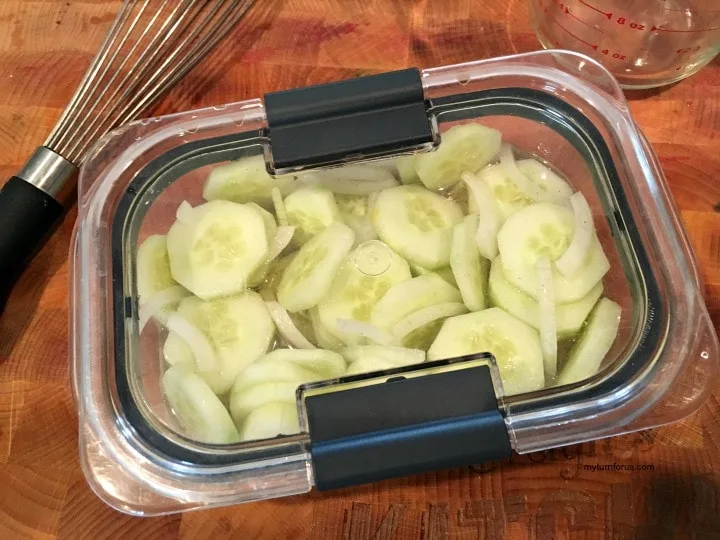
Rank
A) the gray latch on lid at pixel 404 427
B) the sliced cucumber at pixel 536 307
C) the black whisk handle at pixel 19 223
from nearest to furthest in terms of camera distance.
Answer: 1. the gray latch on lid at pixel 404 427
2. the sliced cucumber at pixel 536 307
3. the black whisk handle at pixel 19 223

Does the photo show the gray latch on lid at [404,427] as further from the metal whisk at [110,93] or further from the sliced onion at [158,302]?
the metal whisk at [110,93]

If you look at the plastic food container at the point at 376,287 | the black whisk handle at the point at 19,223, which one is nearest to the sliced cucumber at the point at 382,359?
the plastic food container at the point at 376,287

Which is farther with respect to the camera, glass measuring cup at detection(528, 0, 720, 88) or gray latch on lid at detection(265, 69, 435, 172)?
glass measuring cup at detection(528, 0, 720, 88)

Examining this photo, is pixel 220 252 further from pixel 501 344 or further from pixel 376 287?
pixel 501 344

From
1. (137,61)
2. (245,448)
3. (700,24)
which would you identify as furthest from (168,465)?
(700,24)

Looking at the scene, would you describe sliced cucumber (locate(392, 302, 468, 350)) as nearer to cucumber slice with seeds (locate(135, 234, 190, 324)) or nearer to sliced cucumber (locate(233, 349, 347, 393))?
sliced cucumber (locate(233, 349, 347, 393))

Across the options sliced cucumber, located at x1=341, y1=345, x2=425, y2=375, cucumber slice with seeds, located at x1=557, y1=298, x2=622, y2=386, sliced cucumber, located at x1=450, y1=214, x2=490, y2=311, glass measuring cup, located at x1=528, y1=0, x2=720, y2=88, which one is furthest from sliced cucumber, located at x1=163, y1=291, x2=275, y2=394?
glass measuring cup, located at x1=528, y1=0, x2=720, y2=88
